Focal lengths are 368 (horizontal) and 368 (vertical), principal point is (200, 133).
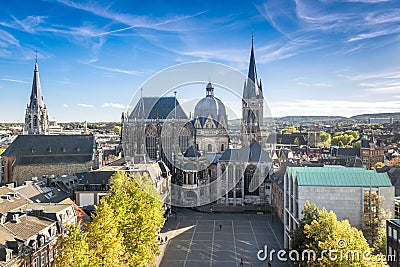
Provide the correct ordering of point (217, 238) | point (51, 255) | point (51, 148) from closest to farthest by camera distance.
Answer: point (51, 255), point (217, 238), point (51, 148)

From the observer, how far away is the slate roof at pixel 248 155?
74.1 metres

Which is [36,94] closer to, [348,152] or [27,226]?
[27,226]

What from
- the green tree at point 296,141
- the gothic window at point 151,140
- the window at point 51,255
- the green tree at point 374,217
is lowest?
the window at point 51,255

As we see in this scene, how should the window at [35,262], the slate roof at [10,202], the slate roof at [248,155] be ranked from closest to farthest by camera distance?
the window at [35,262] < the slate roof at [10,202] < the slate roof at [248,155]

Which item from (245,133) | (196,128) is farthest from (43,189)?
(245,133)

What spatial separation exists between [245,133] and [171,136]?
1739cm

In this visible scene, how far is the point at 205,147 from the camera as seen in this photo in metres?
82.8

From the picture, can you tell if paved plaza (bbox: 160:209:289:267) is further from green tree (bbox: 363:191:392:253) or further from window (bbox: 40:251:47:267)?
window (bbox: 40:251:47:267)

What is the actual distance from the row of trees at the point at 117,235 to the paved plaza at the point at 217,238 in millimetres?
7727

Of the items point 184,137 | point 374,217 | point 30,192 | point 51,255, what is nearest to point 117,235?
point 51,255

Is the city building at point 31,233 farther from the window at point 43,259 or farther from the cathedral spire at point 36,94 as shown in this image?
the cathedral spire at point 36,94

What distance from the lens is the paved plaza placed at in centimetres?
4241

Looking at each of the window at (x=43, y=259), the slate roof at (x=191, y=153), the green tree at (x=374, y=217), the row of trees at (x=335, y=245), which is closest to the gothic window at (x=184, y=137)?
the slate roof at (x=191, y=153)

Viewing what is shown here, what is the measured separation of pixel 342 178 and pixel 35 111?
7269 centimetres
